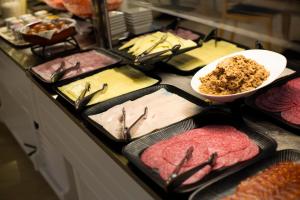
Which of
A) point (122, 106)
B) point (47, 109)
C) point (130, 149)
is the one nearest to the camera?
point (130, 149)

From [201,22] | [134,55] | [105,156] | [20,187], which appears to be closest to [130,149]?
[105,156]

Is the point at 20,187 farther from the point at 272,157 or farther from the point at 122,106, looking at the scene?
the point at 272,157

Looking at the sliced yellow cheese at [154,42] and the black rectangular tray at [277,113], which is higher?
the sliced yellow cheese at [154,42]

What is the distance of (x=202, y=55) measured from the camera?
4.61 feet

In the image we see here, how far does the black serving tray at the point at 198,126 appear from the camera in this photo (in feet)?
2.61

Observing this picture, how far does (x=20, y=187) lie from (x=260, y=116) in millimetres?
1499

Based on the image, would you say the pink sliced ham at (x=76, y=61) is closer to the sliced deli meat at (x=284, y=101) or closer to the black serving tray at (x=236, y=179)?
the sliced deli meat at (x=284, y=101)

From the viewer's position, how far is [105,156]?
41.4 inches

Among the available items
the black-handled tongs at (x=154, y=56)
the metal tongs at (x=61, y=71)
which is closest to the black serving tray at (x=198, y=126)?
the black-handled tongs at (x=154, y=56)

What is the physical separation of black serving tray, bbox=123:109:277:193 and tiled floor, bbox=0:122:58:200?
1.16 meters

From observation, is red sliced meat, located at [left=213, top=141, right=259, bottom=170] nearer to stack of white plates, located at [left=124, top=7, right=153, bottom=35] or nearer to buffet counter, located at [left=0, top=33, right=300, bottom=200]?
buffet counter, located at [left=0, top=33, right=300, bottom=200]

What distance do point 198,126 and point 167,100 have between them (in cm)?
17

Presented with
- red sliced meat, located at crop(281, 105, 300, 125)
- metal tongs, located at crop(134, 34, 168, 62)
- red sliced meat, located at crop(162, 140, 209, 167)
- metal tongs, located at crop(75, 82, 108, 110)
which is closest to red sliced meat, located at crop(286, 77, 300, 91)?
red sliced meat, located at crop(281, 105, 300, 125)

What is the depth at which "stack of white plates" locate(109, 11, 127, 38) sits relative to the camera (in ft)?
5.62
